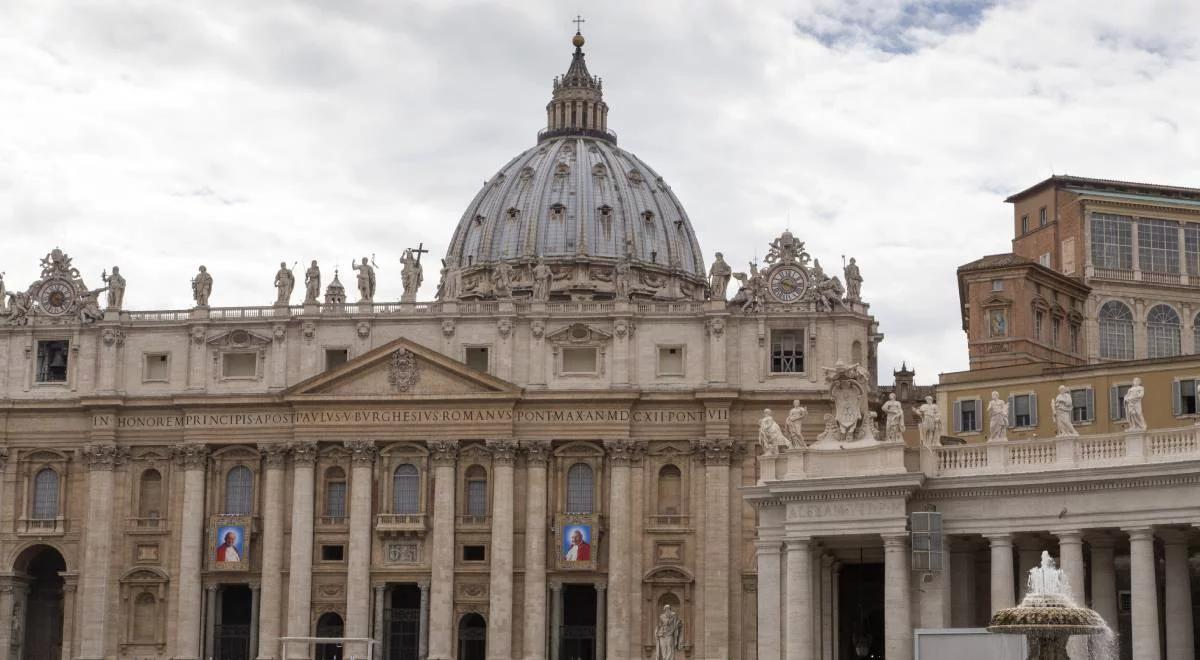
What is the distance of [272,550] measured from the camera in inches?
4311

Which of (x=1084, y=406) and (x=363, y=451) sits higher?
(x=363, y=451)

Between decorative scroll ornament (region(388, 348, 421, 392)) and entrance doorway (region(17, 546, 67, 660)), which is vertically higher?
decorative scroll ornament (region(388, 348, 421, 392))

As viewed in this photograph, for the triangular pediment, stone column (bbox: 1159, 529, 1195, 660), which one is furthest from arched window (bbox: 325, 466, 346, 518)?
stone column (bbox: 1159, 529, 1195, 660)

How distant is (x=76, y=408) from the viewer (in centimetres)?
11344

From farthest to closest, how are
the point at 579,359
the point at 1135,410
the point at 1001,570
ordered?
the point at 579,359
the point at 1001,570
the point at 1135,410

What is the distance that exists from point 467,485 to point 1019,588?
177 ft

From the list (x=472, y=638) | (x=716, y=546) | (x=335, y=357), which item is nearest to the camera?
(x=716, y=546)

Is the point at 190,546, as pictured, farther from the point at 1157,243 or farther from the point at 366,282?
the point at 1157,243

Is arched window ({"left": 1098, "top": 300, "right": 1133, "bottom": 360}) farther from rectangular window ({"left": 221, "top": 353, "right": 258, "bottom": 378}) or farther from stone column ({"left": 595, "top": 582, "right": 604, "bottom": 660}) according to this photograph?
rectangular window ({"left": 221, "top": 353, "right": 258, "bottom": 378})

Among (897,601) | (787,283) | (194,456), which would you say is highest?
(787,283)

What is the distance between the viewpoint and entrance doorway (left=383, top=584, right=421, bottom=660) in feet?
358

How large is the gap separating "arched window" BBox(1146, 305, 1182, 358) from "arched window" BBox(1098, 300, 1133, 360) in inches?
→ 39.0

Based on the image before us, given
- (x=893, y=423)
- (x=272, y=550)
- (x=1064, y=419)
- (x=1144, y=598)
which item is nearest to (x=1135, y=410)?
(x=1064, y=419)

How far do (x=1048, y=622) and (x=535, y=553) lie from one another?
211 feet
